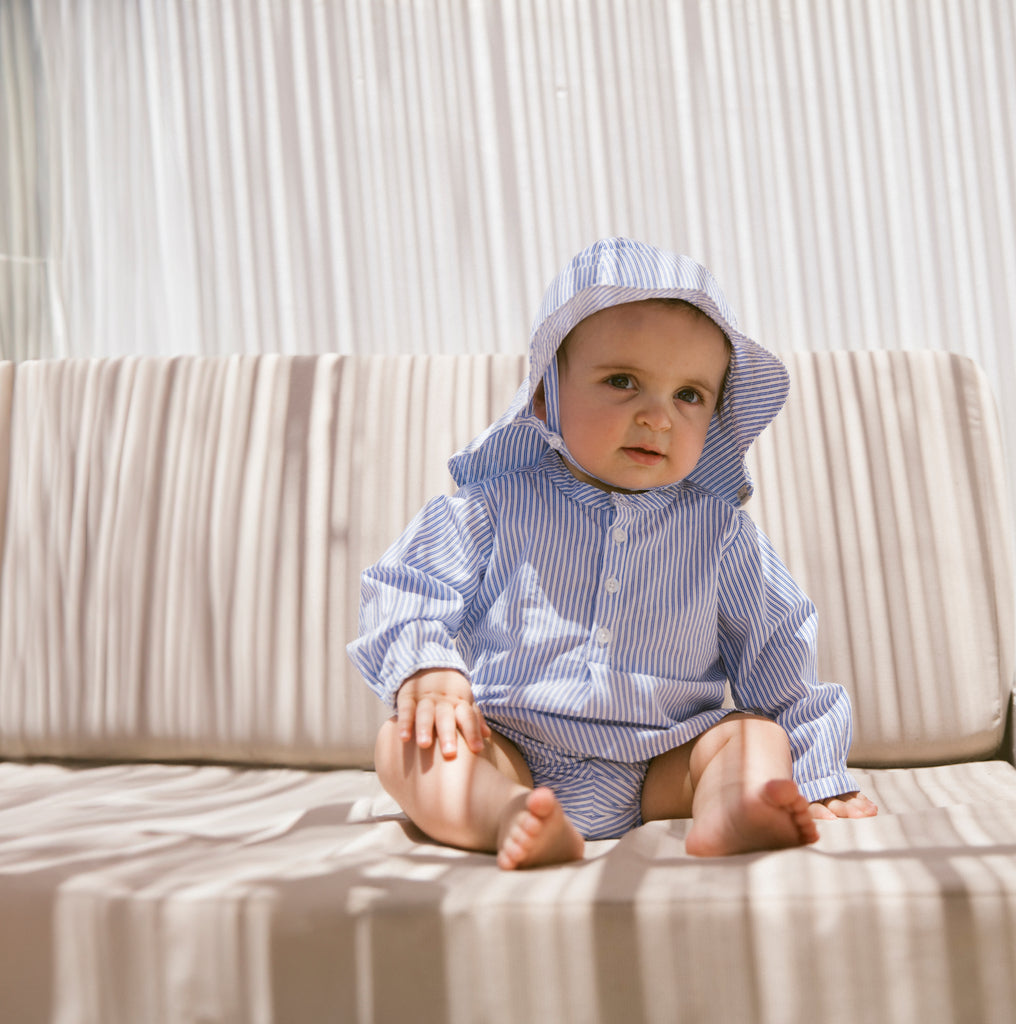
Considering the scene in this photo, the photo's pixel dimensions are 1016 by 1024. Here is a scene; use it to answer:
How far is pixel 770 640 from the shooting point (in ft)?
3.63

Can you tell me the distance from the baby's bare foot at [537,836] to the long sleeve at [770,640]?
38 centimetres

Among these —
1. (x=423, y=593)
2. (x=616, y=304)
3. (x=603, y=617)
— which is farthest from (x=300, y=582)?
(x=616, y=304)

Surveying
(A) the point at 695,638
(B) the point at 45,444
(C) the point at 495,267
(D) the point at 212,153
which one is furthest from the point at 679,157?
(B) the point at 45,444

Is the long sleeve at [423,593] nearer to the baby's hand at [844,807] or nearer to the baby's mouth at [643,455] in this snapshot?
the baby's mouth at [643,455]

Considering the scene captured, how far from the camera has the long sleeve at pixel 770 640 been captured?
3.52 feet

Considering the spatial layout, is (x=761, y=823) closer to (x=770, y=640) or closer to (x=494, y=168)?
(x=770, y=640)

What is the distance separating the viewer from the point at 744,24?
5.51 ft

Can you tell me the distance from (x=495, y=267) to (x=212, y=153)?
551mm

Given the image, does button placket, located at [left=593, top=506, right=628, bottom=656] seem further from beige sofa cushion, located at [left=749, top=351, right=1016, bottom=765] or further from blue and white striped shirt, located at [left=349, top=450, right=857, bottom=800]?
beige sofa cushion, located at [left=749, top=351, right=1016, bottom=765]

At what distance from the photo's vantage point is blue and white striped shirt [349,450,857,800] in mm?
1007

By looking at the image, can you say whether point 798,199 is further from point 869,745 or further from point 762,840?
point 762,840

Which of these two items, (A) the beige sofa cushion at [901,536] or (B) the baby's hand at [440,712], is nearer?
(B) the baby's hand at [440,712]

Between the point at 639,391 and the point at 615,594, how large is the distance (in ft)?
0.70

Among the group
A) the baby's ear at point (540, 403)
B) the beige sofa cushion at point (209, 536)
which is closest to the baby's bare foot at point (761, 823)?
the baby's ear at point (540, 403)
